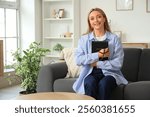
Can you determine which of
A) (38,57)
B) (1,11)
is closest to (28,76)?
(38,57)

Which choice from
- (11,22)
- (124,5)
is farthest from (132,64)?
(11,22)

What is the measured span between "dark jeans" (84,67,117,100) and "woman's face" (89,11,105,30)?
1.64 ft

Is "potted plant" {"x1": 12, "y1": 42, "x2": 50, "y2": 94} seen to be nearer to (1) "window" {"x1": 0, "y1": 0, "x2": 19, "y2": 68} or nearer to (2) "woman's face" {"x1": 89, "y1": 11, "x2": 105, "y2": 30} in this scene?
(2) "woman's face" {"x1": 89, "y1": 11, "x2": 105, "y2": 30}

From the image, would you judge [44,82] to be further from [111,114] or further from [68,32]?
[68,32]

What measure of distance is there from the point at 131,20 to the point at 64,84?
9.23ft

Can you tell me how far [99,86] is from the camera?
2.76m

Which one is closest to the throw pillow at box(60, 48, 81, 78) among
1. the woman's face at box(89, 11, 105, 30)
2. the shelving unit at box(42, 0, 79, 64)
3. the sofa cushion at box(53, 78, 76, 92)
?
the sofa cushion at box(53, 78, 76, 92)

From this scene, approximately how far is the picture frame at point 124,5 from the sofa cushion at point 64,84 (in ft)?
9.14

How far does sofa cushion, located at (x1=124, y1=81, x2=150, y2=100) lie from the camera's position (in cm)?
286

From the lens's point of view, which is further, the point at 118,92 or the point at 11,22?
the point at 11,22

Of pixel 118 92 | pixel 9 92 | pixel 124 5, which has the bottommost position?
pixel 9 92

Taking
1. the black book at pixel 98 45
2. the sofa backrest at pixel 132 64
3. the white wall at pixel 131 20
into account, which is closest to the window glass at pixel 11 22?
the white wall at pixel 131 20

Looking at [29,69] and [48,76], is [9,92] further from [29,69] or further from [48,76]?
[48,76]

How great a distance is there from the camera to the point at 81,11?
603 cm
